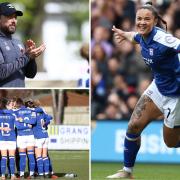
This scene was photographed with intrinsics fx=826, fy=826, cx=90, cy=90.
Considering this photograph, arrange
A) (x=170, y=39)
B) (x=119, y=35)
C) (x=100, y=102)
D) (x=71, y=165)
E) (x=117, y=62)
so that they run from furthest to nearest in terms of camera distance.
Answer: (x=117, y=62) < (x=100, y=102) < (x=119, y=35) < (x=71, y=165) < (x=170, y=39)

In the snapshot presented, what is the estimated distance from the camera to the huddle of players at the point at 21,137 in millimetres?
8531

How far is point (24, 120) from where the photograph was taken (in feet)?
28.0

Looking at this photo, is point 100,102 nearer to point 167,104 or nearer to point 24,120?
point 167,104

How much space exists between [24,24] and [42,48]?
506 inches

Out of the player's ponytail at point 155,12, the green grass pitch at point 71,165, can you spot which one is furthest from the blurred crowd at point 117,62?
the player's ponytail at point 155,12

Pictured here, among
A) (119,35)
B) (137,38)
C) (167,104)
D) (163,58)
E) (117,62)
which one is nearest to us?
(163,58)

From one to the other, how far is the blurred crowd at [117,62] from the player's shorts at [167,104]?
20.6ft

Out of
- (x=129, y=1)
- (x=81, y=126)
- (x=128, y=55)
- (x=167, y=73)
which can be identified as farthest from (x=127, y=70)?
(x=167, y=73)

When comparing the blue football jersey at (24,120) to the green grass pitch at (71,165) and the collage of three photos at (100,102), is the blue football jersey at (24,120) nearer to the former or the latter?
the collage of three photos at (100,102)

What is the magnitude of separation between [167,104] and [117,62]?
25.4 feet

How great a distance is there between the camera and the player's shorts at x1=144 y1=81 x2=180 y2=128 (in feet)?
31.5

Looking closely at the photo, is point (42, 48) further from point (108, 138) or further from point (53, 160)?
point (108, 138)

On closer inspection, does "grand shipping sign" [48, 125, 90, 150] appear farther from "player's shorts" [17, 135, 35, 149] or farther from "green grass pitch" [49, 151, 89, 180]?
"player's shorts" [17, 135, 35, 149]

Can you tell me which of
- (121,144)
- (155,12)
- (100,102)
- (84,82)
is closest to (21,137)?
(155,12)
